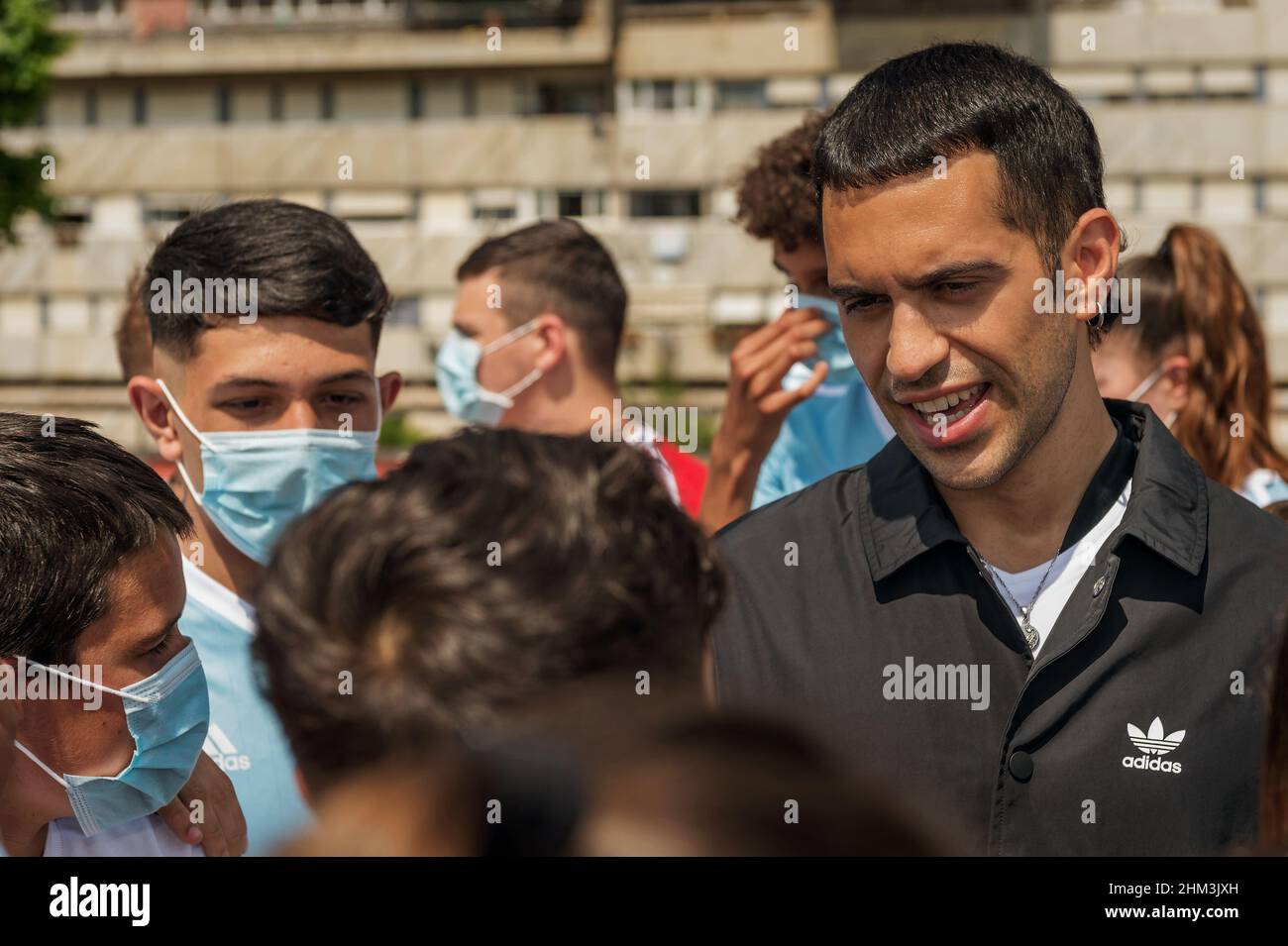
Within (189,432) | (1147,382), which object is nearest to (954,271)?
(189,432)

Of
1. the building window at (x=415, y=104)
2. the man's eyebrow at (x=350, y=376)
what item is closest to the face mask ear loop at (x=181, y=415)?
the man's eyebrow at (x=350, y=376)

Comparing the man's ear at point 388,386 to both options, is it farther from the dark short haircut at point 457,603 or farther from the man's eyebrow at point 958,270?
the dark short haircut at point 457,603

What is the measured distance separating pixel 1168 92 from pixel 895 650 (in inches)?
1116

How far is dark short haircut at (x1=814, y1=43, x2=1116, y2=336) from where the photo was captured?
2.67 metres

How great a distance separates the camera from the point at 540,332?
5.71m

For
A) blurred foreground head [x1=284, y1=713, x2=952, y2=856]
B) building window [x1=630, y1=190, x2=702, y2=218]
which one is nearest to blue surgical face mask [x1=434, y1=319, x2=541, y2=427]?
blurred foreground head [x1=284, y1=713, x2=952, y2=856]

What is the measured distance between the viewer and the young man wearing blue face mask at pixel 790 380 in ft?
14.9

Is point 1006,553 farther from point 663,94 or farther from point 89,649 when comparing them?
point 663,94

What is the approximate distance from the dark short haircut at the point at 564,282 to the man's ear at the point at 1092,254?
3131 millimetres

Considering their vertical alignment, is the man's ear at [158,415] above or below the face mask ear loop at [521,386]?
below

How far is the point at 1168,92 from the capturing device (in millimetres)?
28172

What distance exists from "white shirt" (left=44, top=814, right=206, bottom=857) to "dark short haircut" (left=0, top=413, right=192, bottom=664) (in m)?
0.40

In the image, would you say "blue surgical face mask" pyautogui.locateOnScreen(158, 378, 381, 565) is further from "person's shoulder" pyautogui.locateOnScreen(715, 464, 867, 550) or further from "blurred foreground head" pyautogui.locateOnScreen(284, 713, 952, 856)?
"blurred foreground head" pyautogui.locateOnScreen(284, 713, 952, 856)

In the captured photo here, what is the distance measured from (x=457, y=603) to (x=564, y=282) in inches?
169
